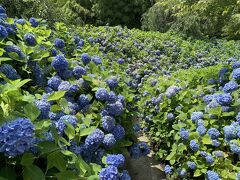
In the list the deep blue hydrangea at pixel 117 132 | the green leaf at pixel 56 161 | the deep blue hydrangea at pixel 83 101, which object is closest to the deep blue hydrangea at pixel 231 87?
the deep blue hydrangea at pixel 117 132

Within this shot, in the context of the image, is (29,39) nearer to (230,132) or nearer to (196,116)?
(196,116)

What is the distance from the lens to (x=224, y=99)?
2.86 meters

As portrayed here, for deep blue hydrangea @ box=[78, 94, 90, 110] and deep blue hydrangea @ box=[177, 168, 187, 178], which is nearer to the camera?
deep blue hydrangea @ box=[78, 94, 90, 110]

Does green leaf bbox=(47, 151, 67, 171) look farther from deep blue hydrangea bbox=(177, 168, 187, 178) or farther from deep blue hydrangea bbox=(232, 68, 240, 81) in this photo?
deep blue hydrangea bbox=(232, 68, 240, 81)

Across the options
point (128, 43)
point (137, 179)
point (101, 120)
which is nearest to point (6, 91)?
point (101, 120)

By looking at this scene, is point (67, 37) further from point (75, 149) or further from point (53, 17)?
point (53, 17)

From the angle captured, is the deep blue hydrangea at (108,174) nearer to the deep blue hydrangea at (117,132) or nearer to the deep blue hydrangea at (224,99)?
the deep blue hydrangea at (117,132)

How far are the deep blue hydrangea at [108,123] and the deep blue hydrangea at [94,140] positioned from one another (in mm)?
164

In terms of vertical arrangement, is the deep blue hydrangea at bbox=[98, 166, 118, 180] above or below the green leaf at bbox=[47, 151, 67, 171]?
below

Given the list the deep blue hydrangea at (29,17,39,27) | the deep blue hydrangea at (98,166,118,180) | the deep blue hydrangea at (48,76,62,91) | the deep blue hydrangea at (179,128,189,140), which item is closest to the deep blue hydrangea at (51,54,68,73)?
the deep blue hydrangea at (48,76,62,91)

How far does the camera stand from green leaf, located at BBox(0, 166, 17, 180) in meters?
1.20

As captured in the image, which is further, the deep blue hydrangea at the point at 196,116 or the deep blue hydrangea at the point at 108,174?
the deep blue hydrangea at the point at 196,116

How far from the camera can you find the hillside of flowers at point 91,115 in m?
1.33

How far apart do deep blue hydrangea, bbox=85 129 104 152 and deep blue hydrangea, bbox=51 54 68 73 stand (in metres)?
0.61
